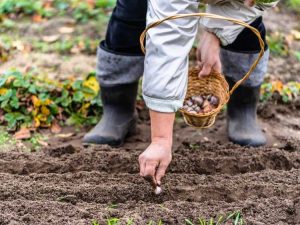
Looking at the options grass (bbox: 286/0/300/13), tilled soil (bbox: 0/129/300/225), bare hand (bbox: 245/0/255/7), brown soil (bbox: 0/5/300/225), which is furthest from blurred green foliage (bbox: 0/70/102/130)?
grass (bbox: 286/0/300/13)

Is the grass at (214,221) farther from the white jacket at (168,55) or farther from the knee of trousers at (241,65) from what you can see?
the knee of trousers at (241,65)

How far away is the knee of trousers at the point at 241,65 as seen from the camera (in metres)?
3.60

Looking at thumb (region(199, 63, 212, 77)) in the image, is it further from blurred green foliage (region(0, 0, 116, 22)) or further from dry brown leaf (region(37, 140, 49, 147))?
Answer: blurred green foliage (region(0, 0, 116, 22))

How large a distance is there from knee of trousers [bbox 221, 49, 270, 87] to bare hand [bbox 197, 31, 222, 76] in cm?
41

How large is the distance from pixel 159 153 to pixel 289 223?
619 mm

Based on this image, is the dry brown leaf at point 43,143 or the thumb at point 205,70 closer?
the thumb at point 205,70

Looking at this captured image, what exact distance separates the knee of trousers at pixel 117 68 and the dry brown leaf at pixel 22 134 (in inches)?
21.3

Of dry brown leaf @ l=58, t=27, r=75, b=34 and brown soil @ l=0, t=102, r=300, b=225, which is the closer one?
brown soil @ l=0, t=102, r=300, b=225

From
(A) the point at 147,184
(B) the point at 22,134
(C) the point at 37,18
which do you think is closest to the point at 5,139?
(B) the point at 22,134

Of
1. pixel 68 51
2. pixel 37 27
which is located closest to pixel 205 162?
pixel 68 51

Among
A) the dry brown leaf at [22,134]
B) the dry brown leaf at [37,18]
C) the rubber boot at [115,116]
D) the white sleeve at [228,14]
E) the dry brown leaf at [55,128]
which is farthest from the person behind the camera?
the dry brown leaf at [37,18]

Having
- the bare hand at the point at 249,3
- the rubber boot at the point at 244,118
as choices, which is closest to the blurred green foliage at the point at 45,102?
the rubber boot at the point at 244,118

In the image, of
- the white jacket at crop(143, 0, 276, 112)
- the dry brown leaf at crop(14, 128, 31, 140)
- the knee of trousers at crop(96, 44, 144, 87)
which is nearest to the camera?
the white jacket at crop(143, 0, 276, 112)

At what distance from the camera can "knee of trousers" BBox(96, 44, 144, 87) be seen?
3.56 m
